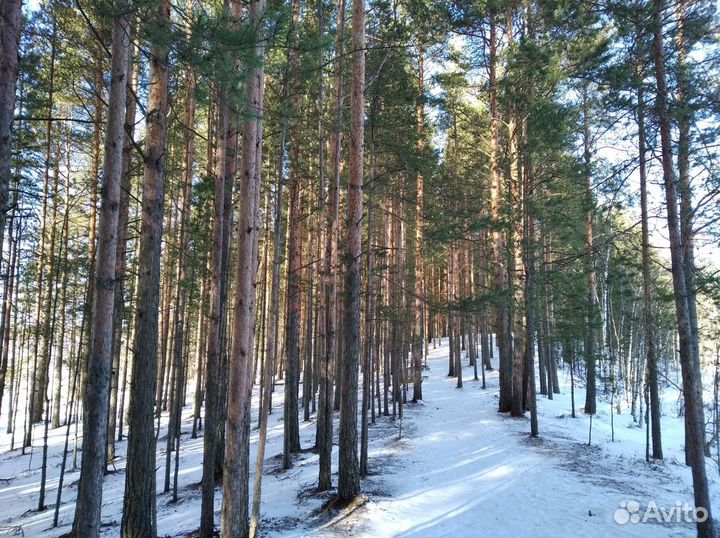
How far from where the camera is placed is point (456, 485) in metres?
8.53

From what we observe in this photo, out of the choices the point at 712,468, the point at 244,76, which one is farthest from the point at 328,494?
the point at 712,468

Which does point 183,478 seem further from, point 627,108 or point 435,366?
point 435,366

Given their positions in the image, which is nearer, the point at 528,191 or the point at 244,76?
the point at 244,76

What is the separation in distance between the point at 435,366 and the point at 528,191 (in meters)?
16.7

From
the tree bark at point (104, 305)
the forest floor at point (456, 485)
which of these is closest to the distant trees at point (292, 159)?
the tree bark at point (104, 305)

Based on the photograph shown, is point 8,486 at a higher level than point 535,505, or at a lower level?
lower

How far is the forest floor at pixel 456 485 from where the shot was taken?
22.2 feet

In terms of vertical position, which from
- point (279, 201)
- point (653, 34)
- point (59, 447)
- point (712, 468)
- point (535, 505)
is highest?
point (653, 34)

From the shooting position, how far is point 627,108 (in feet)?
23.9

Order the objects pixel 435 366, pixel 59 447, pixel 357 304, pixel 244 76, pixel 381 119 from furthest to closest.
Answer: pixel 435 366, pixel 59 447, pixel 381 119, pixel 357 304, pixel 244 76

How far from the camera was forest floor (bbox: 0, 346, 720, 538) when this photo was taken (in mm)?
6762

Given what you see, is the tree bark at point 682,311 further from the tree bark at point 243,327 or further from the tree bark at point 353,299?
the tree bark at point 243,327

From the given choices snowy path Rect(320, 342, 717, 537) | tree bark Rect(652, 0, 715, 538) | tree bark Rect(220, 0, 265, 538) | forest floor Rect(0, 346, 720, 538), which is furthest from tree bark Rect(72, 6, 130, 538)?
tree bark Rect(652, 0, 715, 538)

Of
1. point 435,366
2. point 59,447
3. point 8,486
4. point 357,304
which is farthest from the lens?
point 435,366
